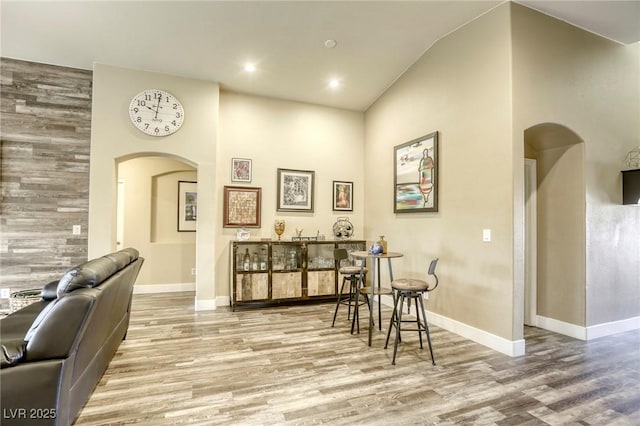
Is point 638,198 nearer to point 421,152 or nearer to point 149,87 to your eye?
point 421,152

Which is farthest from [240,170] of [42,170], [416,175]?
[416,175]

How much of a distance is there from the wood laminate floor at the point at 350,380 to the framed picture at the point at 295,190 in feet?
7.03

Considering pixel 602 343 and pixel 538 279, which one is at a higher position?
pixel 538 279

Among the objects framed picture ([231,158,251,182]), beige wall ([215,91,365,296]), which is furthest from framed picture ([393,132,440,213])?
framed picture ([231,158,251,182])

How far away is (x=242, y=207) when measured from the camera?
16.6ft

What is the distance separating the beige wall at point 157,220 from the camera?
5742 millimetres

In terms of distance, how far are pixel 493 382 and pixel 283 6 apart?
4.12 m

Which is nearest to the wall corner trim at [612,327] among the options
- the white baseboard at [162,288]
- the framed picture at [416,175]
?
the framed picture at [416,175]

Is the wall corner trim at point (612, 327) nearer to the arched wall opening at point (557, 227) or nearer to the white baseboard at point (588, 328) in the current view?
the white baseboard at point (588, 328)

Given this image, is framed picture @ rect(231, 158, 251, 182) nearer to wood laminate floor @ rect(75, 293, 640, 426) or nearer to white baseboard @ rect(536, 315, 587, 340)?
wood laminate floor @ rect(75, 293, 640, 426)

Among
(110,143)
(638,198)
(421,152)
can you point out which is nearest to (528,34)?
(421,152)

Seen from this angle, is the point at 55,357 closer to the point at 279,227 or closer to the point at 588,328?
the point at 279,227

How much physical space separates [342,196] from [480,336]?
310 cm

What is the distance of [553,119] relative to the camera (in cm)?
342
